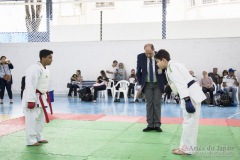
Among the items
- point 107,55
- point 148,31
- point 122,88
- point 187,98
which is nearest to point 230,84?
point 122,88

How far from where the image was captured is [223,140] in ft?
19.4

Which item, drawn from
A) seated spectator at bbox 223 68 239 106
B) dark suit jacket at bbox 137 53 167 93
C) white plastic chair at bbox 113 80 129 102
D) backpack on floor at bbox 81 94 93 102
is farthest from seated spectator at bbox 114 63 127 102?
dark suit jacket at bbox 137 53 167 93

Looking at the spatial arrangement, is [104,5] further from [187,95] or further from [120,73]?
[187,95]

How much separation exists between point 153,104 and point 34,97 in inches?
104

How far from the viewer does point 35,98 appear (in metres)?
5.31

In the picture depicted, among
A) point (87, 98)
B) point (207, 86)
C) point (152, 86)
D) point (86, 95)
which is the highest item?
point (152, 86)

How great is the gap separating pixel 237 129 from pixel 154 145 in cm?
245

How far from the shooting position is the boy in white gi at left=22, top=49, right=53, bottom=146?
17.4 feet

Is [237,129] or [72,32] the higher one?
[72,32]

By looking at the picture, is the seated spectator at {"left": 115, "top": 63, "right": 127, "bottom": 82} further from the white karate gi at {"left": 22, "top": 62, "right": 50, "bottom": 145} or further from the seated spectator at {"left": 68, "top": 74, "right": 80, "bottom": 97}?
the white karate gi at {"left": 22, "top": 62, "right": 50, "bottom": 145}

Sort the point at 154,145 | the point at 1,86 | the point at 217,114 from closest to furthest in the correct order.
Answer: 1. the point at 154,145
2. the point at 217,114
3. the point at 1,86

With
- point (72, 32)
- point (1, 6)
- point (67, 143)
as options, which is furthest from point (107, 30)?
point (67, 143)

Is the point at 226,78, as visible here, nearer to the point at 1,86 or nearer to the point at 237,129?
the point at 237,129

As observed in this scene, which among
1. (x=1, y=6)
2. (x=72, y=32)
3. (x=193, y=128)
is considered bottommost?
(x=193, y=128)
